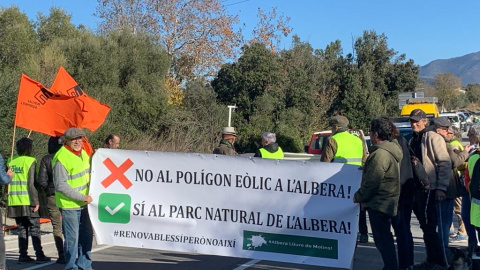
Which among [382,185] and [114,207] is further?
[114,207]

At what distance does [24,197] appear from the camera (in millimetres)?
7629

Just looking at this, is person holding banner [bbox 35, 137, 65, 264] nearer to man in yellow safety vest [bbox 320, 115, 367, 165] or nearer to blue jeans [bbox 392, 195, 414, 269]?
man in yellow safety vest [bbox 320, 115, 367, 165]

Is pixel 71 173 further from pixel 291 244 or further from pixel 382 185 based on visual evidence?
pixel 382 185

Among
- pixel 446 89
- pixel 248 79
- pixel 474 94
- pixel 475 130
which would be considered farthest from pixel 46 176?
pixel 474 94

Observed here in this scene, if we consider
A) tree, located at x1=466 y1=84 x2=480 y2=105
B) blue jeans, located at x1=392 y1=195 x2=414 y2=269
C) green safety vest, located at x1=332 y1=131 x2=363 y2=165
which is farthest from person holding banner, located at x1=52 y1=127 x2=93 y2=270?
tree, located at x1=466 y1=84 x2=480 y2=105

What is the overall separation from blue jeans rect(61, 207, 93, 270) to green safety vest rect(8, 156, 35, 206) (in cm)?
150

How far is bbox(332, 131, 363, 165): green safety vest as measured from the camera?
7.62m

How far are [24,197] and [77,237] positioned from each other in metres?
1.77

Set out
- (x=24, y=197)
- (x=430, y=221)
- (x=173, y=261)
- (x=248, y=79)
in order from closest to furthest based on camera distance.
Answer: (x=430, y=221) → (x=24, y=197) → (x=173, y=261) → (x=248, y=79)

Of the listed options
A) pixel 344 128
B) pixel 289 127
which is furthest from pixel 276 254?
pixel 289 127

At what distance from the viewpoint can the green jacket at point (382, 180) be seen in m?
5.84

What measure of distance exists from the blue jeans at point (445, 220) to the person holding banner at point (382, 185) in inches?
57.3

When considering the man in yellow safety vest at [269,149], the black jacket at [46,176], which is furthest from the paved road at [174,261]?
the man in yellow safety vest at [269,149]

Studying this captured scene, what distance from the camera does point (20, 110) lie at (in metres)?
8.05
